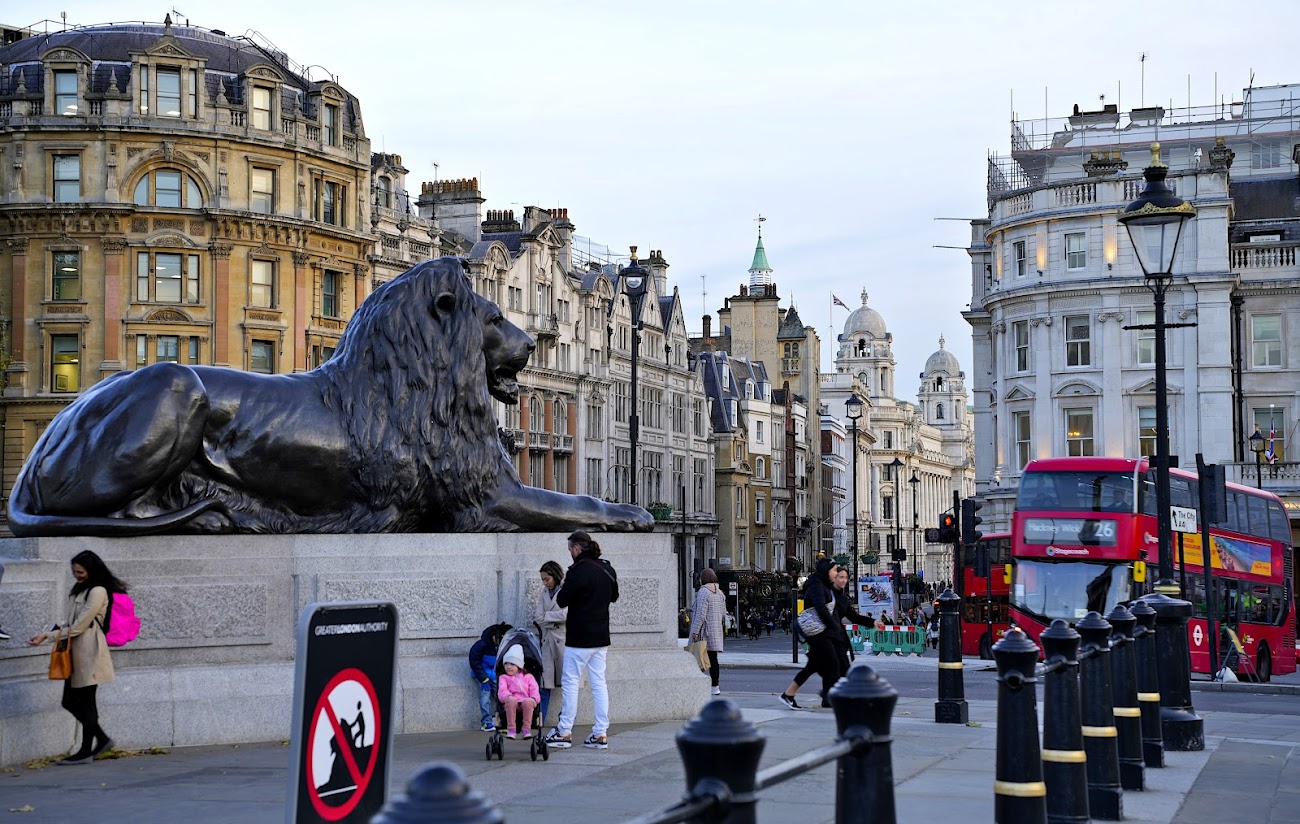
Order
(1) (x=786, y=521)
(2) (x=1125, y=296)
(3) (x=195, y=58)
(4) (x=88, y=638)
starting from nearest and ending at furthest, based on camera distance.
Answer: (4) (x=88, y=638) → (3) (x=195, y=58) → (2) (x=1125, y=296) → (1) (x=786, y=521)

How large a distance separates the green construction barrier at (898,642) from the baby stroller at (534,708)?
1085 inches

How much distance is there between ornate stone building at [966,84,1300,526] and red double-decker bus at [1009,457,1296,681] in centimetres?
2251

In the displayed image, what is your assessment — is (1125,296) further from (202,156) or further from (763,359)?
(763,359)

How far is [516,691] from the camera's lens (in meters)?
11.0

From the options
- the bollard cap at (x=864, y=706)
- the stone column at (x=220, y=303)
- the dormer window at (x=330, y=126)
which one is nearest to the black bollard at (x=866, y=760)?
the bollard cap at (x=864, y=706)

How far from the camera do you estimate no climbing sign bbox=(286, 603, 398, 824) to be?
5.52 m

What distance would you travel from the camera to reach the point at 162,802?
866 centimetres

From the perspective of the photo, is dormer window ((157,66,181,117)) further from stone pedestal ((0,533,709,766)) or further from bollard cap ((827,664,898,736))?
bollard cap ((827,664,898,736))

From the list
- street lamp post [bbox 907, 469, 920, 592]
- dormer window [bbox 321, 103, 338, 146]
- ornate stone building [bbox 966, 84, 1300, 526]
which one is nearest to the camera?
dormer window [bbox 321, 103, 338, 146]

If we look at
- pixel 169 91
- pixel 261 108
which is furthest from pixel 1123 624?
pixel 261 108

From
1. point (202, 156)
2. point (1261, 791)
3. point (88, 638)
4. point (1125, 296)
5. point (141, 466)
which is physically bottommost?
point (1261, 791)

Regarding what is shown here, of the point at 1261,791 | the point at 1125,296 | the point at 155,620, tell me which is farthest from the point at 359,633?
the point at 1125,296

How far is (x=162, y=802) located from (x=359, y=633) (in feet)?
11.4

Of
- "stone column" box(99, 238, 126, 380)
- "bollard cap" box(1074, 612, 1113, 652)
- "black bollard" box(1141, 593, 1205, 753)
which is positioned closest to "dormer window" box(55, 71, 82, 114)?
"stone column" box(99, 238, 126, 380)
